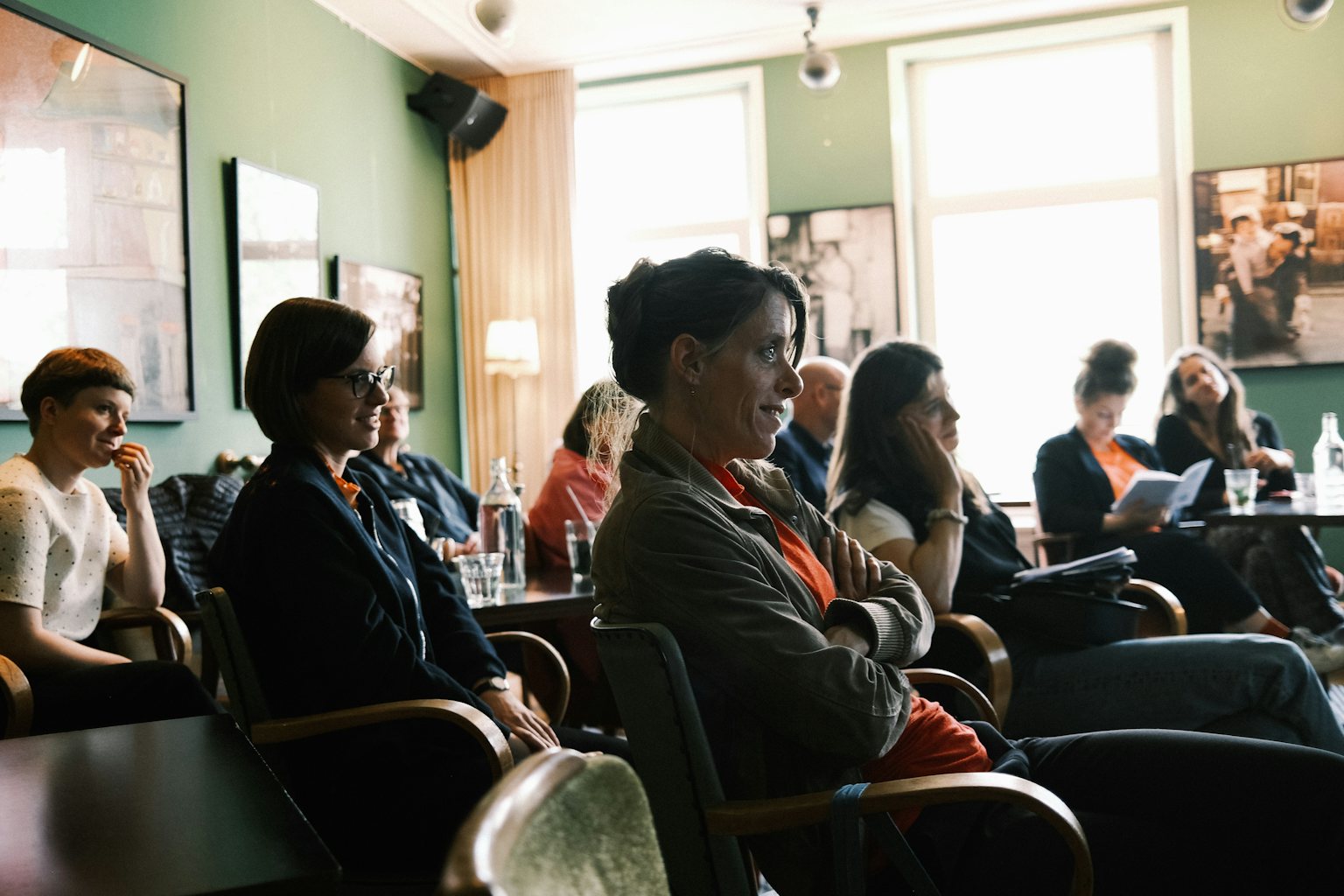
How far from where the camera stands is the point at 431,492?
4328 millimetres

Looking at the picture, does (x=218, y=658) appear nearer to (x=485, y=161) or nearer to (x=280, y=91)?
(x=280, y=91)

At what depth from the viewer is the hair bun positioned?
4.29 meters

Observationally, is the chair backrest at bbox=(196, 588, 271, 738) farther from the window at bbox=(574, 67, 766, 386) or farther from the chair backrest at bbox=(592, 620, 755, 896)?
the window at bbox=(574, 67, 766, 386)

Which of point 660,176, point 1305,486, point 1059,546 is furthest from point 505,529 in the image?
point 660,176

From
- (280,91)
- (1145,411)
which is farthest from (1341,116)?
(280,91)

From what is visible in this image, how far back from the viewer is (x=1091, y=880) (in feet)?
4.05

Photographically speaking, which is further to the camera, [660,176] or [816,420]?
[660,176]

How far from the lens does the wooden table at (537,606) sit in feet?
8.57

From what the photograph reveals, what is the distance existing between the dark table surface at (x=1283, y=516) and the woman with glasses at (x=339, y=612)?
252cm

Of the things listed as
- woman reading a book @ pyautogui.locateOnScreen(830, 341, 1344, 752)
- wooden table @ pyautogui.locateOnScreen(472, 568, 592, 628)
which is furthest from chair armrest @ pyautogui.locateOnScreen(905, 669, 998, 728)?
wooden table @ pyautogui.locateOnScreen(472, 568, 592, 628)

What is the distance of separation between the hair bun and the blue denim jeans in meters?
2.21

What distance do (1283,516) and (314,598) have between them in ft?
9.99

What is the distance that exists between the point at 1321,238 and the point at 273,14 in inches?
196

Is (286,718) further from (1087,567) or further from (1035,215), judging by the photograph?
(1035,215)
